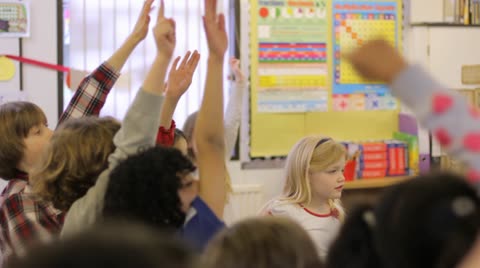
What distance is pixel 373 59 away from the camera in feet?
2.73

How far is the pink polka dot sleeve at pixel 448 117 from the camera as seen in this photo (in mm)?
773

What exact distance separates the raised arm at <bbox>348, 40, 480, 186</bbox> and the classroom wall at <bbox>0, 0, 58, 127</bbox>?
2921 mm

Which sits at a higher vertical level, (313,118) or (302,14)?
(302,14)

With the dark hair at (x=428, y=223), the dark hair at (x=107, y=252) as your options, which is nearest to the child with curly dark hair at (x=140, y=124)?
the dark hair at (x=428, y=223)

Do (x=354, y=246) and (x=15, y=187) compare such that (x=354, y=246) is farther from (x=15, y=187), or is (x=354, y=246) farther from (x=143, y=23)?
(x=15, y=187)

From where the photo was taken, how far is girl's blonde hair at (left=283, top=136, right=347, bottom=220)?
2.33 m

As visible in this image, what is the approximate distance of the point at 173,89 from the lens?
168 cm

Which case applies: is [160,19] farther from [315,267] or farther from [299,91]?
[299,91]

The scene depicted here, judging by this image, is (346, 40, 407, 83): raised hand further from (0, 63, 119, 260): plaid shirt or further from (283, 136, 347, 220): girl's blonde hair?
(283, 136, 347, 220): girl's blonde hair

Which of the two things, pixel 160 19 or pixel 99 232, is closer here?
pixel 99 232

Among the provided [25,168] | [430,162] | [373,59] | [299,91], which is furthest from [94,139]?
[430,162]

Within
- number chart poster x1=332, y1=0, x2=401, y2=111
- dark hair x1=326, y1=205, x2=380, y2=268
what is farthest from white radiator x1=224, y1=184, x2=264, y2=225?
dark hair x1=326, y1=205, x2=380, y2=268

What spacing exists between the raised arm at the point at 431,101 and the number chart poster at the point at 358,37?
3152mm

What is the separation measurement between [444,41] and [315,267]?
350 cm
